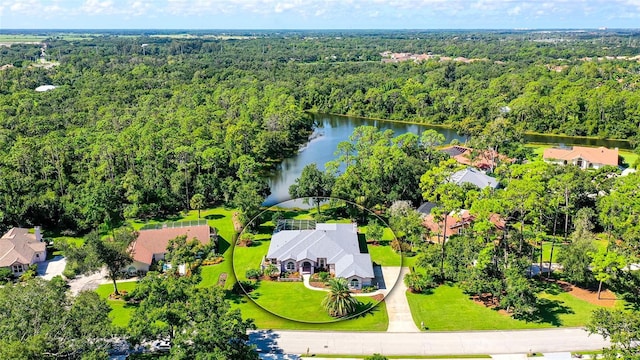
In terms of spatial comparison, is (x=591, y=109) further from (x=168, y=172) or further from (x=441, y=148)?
(x=168, y=172)

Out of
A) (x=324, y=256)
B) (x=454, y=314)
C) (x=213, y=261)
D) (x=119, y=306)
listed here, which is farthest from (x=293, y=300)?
(x=119, y=306)

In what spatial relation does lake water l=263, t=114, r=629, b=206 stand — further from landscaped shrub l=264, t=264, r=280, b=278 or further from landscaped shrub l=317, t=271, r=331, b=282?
landscaped shrub l=317, t=271, r=331, b=282

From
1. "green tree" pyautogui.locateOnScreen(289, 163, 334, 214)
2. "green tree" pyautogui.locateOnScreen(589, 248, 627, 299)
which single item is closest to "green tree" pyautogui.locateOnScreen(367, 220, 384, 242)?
"green tree" pyautogui.locateOnScreen(289, 163, 334, 214)

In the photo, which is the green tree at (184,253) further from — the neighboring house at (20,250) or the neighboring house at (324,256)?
the neighboring house at (20,250)

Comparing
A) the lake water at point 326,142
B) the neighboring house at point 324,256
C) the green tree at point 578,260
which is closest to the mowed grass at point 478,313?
the green tree at point 578,260

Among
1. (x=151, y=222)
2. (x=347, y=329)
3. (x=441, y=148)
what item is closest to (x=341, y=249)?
(x=347, y=329)
